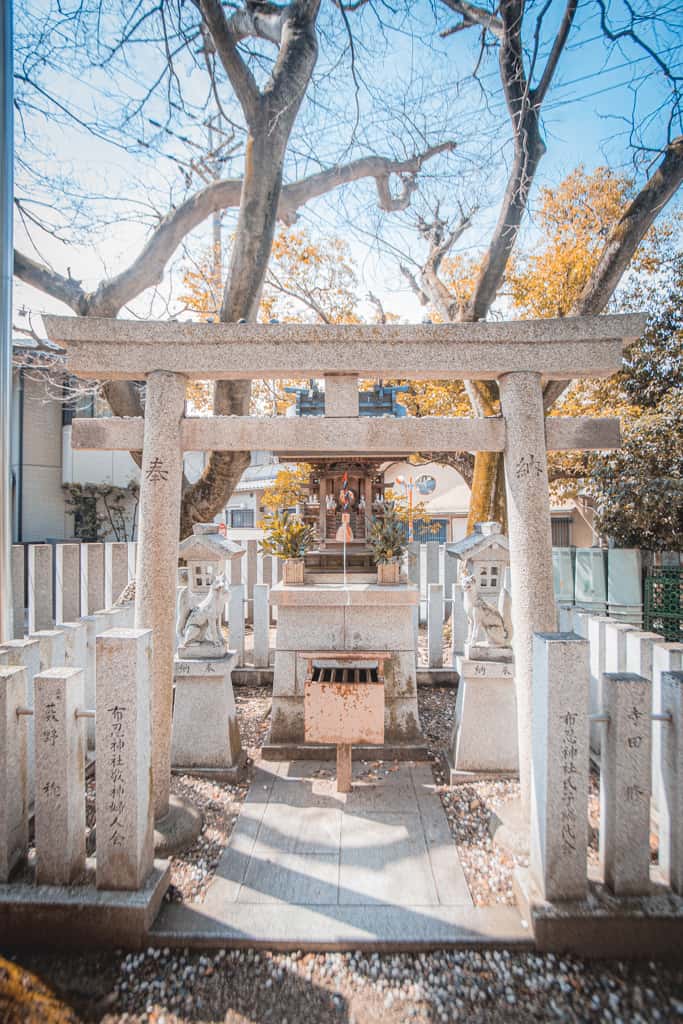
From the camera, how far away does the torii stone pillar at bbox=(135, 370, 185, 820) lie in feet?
11.6

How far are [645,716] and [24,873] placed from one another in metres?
3.74

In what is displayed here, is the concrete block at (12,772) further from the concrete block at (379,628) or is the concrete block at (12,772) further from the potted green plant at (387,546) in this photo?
the potted green plant at (387,546)

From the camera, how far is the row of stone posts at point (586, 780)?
8.61 ft

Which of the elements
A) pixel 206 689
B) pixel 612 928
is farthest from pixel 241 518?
pixel 612 928

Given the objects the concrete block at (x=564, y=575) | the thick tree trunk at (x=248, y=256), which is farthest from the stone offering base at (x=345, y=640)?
the concrete block at (x=564, y=575)

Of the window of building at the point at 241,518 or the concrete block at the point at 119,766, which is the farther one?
the window of building at the point at 241,518

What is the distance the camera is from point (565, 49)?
21.7ft

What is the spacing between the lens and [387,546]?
18.5ft

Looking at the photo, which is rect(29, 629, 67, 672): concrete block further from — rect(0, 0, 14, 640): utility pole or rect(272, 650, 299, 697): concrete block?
rect(272, 650, 299, 697): concrete block

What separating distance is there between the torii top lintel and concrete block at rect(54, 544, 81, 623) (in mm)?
4110

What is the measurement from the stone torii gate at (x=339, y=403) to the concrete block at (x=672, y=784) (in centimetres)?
90

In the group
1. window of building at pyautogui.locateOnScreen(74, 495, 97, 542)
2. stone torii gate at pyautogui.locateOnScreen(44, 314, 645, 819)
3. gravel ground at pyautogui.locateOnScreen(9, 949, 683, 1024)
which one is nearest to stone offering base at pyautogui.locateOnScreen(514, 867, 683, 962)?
gravel ground at pyautogui.locateOnScreen(9, 949, 683, 1024)

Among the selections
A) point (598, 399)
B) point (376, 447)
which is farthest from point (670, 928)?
point (598, 399)

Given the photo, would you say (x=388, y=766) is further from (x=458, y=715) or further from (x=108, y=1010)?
(x=108, y=1010)
